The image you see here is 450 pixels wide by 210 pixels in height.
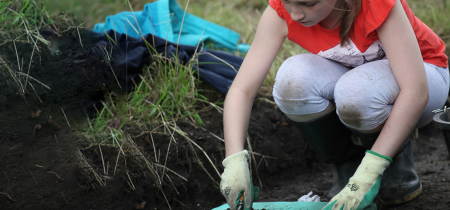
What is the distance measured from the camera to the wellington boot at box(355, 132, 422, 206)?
1384 mm

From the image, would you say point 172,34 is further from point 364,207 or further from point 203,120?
point 364,207

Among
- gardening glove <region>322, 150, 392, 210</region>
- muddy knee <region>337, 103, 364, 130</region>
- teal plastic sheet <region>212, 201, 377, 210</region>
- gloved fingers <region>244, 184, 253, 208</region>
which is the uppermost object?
muddy knee <region>337, 103, 364, 130</region>

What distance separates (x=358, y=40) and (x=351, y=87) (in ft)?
0.53

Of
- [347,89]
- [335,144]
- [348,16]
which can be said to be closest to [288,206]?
[335,144]

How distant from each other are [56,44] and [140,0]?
2.49 meters

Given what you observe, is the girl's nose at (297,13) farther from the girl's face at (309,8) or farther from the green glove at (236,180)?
the green glove at (236,180)

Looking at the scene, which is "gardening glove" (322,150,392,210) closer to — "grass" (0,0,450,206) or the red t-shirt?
the red t-shirt

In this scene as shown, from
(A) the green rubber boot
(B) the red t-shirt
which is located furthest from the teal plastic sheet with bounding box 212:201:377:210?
(B) the red t-shirt

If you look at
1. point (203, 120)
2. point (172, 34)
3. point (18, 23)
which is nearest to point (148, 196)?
point (203, 120)

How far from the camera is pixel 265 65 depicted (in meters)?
1.28

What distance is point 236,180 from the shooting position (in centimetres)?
111

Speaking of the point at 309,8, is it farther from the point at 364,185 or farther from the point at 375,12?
the point at 364,185

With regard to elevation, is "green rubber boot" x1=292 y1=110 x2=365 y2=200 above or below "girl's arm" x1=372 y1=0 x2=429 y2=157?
below

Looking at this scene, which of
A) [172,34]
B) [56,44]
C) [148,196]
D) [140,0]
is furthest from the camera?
[140,0]
